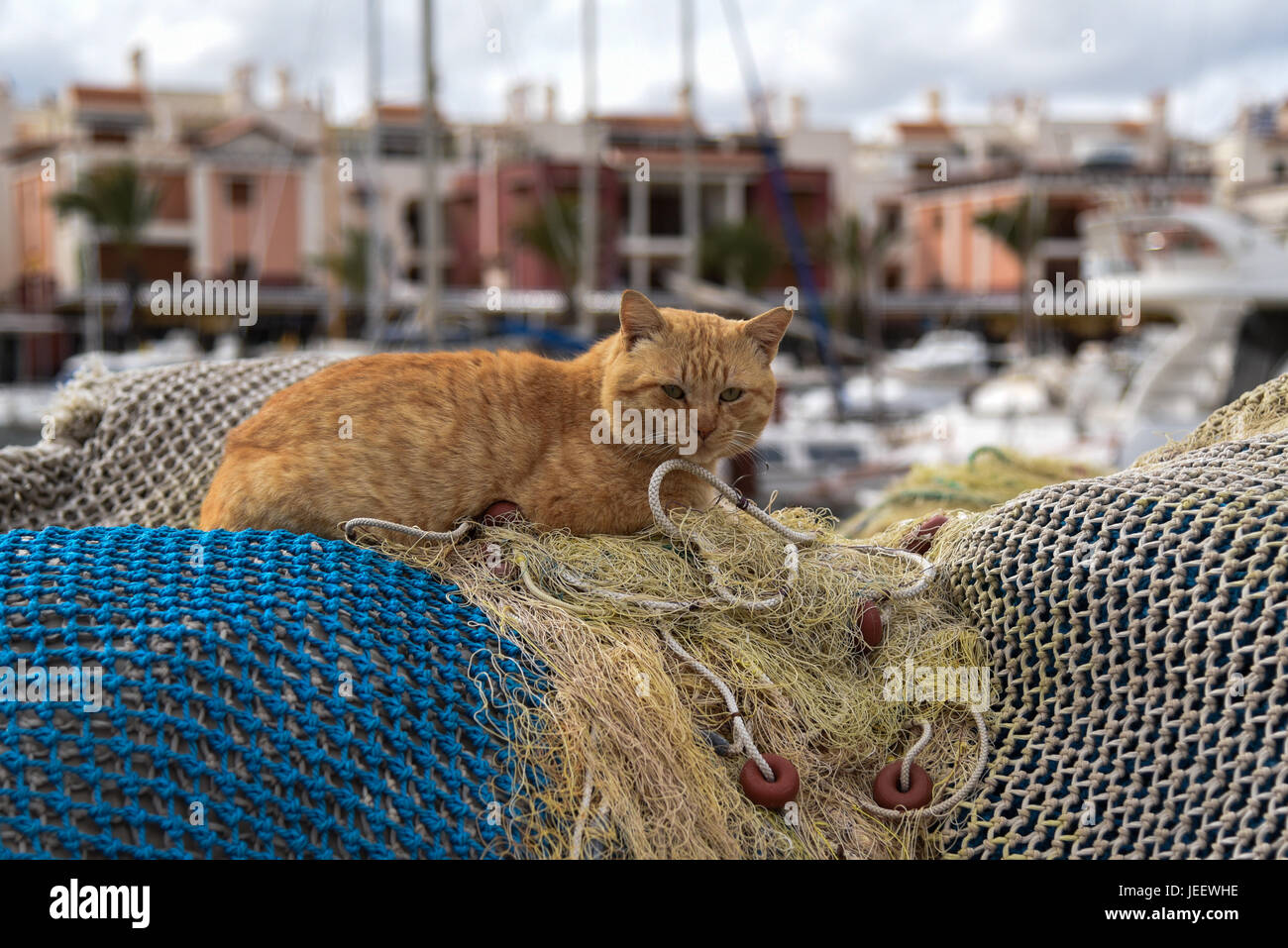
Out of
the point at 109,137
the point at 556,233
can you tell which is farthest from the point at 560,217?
the point at 109,137

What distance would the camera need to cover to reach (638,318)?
252cm

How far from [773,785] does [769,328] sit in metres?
1.19

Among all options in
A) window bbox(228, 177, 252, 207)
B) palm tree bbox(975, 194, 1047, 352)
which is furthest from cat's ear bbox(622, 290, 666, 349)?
window bbox(228, 177, 252, 207)

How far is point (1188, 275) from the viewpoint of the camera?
41.7 ft

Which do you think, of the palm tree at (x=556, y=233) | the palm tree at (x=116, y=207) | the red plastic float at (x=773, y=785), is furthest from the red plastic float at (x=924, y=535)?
the palm tree at (x=116, y=207)

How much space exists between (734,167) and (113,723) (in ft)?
125

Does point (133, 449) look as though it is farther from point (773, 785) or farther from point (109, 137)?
point (109, 137)

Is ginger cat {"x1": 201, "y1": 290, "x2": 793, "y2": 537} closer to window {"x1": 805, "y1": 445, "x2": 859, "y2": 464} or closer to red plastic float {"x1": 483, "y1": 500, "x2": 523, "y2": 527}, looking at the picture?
red plastic float {"x1": 483, "y1": 500, "x2": 523, "y2": 527}

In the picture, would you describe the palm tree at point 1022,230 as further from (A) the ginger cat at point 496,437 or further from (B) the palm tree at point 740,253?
(A) the ginger cat at point 496,437

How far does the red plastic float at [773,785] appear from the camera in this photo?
6.33ft

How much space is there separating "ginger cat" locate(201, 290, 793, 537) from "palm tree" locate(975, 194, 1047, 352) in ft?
93.3

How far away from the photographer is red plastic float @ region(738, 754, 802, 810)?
6.33 feet
